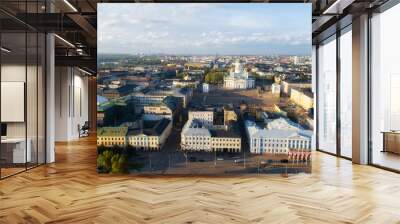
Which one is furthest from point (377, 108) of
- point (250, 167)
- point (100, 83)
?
point (100, 83)

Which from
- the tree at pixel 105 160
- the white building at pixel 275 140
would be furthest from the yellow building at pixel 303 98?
the tree at pixel 105 160

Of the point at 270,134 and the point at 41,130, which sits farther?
the point at 41,130

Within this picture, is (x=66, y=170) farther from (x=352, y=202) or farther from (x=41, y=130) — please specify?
(x=352, y=202)

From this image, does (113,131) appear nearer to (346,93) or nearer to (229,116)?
(229,116)

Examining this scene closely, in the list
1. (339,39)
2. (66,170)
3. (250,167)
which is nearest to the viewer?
(250,167)

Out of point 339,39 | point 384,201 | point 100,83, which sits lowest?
point 384,201

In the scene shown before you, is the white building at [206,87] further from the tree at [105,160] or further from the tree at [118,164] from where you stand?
the tree at [105,160]
